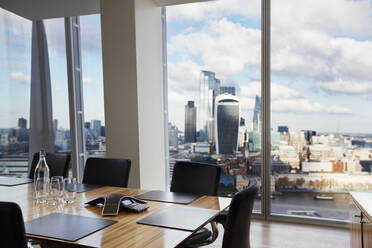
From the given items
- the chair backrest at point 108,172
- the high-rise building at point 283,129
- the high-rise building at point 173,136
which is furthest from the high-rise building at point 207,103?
the chair backrest at point 108,172

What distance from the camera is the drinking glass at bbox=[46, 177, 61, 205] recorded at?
2.06 m

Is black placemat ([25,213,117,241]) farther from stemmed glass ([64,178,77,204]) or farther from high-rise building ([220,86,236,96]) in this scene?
high-rise building ([220,86,236,96])

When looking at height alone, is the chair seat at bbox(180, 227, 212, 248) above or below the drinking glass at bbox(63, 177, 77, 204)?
below

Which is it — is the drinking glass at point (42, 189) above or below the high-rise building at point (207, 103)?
below

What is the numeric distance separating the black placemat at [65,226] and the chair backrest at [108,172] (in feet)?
3.10

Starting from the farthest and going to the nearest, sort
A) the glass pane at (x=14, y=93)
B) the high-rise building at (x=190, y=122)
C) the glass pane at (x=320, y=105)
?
the glass pane at (x=14, y=93) → the high-rise building at (x=190, y=122) → the glass pane at (x=320, y=105)

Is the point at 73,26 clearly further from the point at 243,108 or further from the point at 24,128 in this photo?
the point at 243,108

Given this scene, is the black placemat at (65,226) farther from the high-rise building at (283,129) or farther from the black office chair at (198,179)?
the high-rise building at (283,129)

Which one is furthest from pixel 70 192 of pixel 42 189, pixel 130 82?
pixel 130 82

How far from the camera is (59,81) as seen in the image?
4941 mm

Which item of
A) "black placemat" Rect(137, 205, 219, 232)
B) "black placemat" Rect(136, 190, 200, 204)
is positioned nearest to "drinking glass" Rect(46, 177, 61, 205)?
"black placemat" Rect(136, 190, 200, 204)

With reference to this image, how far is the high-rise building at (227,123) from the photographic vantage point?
4133mm

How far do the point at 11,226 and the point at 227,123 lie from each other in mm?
3113

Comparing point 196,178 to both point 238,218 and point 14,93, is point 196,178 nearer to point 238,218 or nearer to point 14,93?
point 238,218
